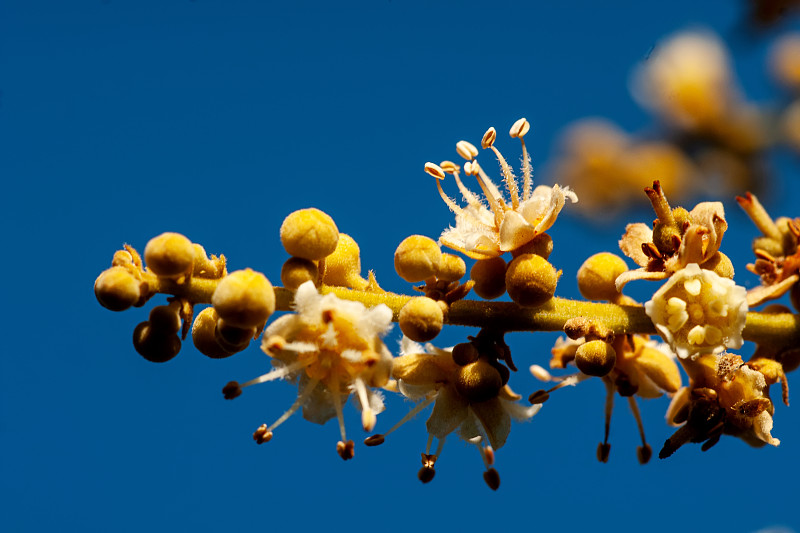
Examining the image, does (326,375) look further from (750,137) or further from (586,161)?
(586,161)

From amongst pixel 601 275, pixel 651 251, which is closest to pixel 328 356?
pixel 601 275

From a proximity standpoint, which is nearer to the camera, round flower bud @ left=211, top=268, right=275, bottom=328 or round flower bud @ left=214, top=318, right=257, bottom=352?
round flower bud @ left=211, top=268, right=275, bottom=328

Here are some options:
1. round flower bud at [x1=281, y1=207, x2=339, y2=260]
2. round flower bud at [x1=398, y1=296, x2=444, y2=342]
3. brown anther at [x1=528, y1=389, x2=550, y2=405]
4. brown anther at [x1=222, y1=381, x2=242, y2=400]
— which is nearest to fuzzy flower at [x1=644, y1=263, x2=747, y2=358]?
brown anther at [x1=528, y1=389, x2=550, y2=405]

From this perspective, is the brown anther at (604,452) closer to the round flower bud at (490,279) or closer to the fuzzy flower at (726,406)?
the fuzzy flower at (726,406)

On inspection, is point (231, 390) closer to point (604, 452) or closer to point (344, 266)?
point (344, 266)

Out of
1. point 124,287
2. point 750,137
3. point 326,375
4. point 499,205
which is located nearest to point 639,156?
point 750,137

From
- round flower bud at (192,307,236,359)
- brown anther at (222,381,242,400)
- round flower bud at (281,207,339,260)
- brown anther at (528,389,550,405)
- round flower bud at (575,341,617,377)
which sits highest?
round flower bud at (281,207,339,260)

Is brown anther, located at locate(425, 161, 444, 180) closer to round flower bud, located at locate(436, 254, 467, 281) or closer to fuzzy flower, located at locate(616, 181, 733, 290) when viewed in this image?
round flower bud, located at locate(436, 254, 467, 281)
